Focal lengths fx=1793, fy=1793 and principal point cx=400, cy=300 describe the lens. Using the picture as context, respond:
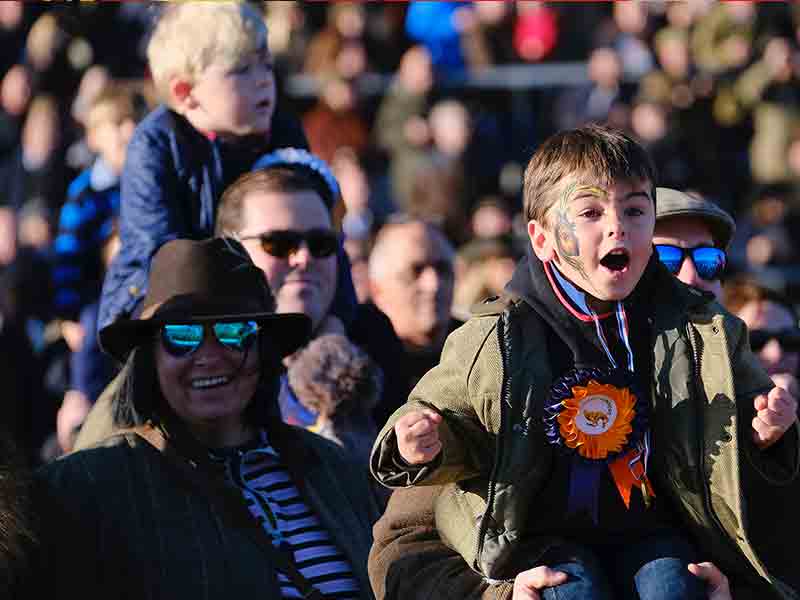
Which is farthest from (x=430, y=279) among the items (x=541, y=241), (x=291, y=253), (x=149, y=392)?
(x=541, y=241)

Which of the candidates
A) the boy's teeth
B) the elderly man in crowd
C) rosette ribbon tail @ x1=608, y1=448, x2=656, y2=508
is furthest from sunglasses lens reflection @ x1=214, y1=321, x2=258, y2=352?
the elderly man in crowd

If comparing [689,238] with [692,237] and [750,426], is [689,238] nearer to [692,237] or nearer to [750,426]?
[692,237]

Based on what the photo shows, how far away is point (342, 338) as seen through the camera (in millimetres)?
6035

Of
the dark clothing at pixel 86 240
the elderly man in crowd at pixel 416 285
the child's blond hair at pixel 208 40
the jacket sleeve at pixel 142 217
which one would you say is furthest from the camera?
the dark clothing at pixel 86 240

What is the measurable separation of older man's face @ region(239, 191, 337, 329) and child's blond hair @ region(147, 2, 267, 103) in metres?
0.56

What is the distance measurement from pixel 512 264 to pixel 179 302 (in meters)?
3.85

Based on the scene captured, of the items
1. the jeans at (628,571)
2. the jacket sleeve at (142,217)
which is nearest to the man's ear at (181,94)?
the jacket sleeve at (142,217)

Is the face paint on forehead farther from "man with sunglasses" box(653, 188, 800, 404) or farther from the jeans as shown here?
"man with sunglasses" box(653, 188, 800, 404)

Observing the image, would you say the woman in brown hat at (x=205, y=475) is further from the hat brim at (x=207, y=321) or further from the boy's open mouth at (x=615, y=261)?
the boy's open mouth at (x=615, y=261)

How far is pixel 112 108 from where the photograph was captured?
26.8ft

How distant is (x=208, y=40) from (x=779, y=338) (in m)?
2.32

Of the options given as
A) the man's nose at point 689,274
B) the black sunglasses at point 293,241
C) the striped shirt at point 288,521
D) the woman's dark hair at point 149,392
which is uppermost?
the black sunglasses at point 293,241

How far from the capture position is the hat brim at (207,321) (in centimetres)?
501

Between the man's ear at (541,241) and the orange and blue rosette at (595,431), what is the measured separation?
0.99ft
